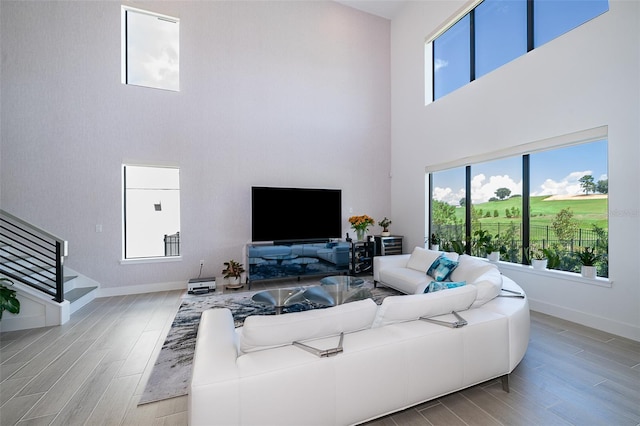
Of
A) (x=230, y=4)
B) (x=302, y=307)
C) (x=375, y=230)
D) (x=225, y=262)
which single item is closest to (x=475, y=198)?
(x=375, y=230)

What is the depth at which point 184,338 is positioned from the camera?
2.72 m

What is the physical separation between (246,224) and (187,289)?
58.3 inches

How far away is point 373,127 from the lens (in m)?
6.11

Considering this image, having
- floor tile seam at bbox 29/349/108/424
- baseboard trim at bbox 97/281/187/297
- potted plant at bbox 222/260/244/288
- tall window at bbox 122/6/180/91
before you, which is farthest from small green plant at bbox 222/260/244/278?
tall window at bbox 122/6/180/91

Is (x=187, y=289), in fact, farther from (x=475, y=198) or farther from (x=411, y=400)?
(x=475, y=198)

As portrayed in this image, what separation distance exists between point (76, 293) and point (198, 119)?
324 centimetres

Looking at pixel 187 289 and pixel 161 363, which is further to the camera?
pixel 187 289

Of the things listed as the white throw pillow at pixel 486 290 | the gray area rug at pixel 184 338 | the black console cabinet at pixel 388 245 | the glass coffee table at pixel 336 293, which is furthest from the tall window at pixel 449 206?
the white throw pillow at pixel 486 290

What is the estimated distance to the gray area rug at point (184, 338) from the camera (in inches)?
76.1

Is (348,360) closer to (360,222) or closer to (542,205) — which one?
(542,205)

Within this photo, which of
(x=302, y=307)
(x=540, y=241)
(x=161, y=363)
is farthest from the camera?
(x=540, y=241)

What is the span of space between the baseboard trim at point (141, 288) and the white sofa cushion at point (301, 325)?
3.71 meters

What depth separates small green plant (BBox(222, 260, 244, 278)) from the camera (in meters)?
4.54

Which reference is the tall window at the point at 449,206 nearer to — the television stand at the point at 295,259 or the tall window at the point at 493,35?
the tall window at the point at 493,35
